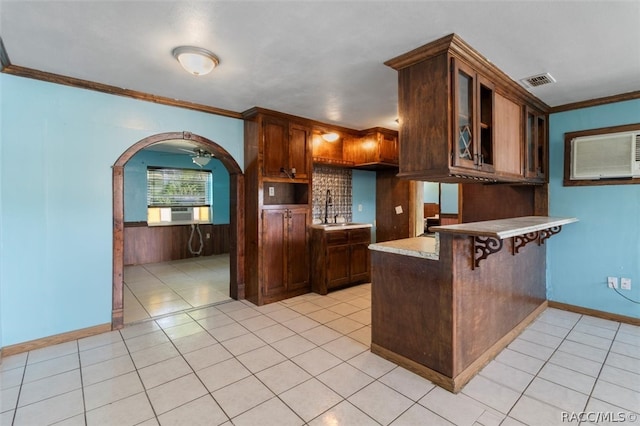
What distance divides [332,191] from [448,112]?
10.1 feet

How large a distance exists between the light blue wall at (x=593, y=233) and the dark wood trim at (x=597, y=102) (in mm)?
48

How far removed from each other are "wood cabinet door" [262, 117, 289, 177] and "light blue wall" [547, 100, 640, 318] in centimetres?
324

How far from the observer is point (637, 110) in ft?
10.2

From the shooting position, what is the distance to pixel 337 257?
4.29m

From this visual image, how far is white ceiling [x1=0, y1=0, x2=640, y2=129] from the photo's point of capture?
176cm

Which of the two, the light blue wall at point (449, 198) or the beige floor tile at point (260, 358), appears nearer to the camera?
the beige floor tile at point (260, 358)

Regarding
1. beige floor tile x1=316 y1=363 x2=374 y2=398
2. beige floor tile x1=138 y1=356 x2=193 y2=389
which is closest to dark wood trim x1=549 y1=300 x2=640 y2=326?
beige floor tile x1=316 y1=363 x2=374 y2=398

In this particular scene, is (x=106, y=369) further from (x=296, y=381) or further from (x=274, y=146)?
(x=274, y=146)

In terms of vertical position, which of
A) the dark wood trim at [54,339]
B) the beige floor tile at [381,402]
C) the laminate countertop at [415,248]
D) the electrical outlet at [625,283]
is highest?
the laminate countertop at [415,248]

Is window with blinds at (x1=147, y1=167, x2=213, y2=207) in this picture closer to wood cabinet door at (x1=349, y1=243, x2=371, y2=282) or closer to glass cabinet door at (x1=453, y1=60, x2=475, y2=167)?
wood cabinet door at (x1=349, y1=243, x2=371, y2=282)

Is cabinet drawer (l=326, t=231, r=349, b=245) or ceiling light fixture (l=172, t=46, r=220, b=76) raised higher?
ceiling light fixture (l=172, t=46, r=220, b=76)

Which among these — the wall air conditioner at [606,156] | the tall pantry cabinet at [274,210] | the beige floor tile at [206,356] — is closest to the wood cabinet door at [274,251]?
the tall pantry cabinet at [274,210]

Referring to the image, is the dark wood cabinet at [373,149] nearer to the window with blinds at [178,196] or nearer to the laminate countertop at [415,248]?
the laminate countertop at [415,248]

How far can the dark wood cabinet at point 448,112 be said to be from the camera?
6.91ft
